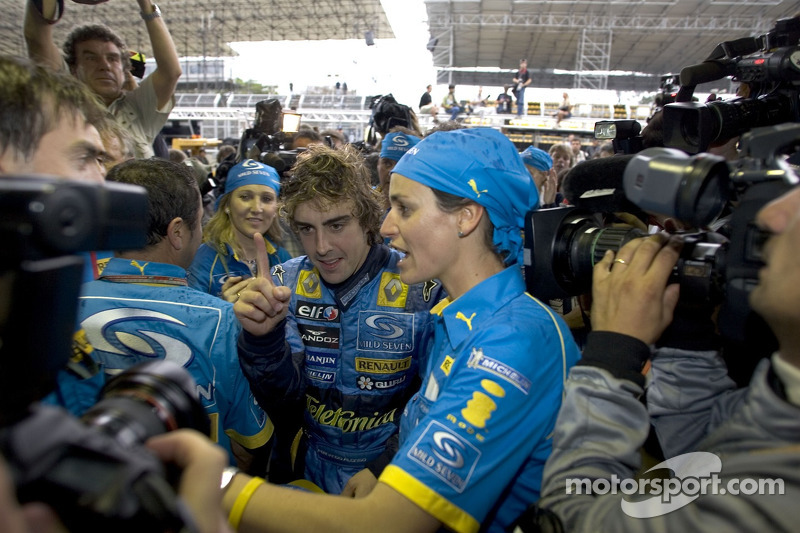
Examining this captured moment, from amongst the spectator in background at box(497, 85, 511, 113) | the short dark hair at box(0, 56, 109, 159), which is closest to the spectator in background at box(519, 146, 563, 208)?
the short dark hair at box(0, 56, 109, 159)

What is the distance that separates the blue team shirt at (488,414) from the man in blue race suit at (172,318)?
30.1 inches

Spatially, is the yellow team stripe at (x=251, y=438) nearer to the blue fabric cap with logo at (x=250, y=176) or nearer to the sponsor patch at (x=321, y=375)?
the sponsor patch at (x=321, y=375)

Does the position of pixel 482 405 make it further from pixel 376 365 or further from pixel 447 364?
pixel 376 365

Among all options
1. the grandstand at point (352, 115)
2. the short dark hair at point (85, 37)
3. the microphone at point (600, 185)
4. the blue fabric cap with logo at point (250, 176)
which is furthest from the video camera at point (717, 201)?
the grandstand at point (352, 115)

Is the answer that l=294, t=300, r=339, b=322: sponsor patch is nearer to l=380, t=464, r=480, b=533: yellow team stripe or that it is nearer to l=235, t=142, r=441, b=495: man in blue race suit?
l=235, t=142, r=441, b=495: man in blue race suit

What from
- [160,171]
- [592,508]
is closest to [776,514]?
[592,508]

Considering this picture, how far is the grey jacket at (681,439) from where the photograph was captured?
72 centimetres

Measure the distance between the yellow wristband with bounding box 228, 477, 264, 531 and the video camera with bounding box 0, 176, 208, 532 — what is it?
0.61 meters

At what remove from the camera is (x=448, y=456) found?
111 centimetres

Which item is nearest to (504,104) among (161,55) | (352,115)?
(352,115)

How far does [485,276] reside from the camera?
1570 mm

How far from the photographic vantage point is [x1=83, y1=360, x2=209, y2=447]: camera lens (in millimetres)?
642

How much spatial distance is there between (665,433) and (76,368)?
151cm

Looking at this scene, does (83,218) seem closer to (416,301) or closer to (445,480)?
(445,480)
